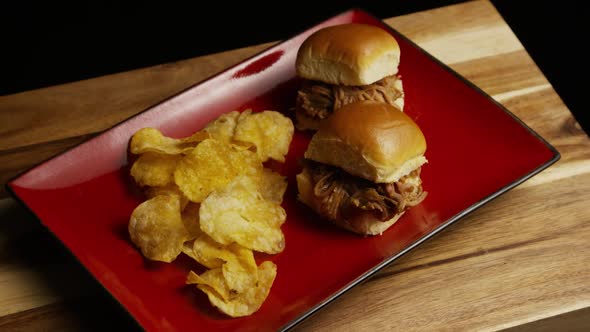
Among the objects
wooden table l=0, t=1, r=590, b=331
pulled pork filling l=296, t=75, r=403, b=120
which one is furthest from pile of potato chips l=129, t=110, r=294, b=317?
wooden table l=0, t=1, r=590, b=331

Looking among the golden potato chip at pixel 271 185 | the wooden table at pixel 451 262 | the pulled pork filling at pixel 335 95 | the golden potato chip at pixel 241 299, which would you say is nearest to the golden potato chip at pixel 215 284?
the golden potato chip at pixel 241 299

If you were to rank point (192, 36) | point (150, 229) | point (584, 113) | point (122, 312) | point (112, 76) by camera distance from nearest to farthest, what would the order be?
point (122, 312)
point (150, 229)
point (112, 76)
point (584, 113)
point (192, 36)

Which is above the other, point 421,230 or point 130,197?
point 130,197

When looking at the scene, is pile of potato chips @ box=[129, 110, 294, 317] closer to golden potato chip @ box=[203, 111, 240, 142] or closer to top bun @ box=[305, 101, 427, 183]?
golden potato chip @ box=[203, 111, 240, 142]

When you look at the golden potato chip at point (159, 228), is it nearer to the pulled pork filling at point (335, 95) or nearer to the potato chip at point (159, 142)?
the potato chip at point (159, 142)

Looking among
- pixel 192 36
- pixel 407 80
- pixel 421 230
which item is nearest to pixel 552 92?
pixel 407 80

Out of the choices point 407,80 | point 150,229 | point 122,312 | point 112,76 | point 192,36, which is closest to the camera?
point 122,312

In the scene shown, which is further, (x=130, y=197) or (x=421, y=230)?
(x=130, y=197)

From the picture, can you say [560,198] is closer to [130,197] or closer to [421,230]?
[421,230]
